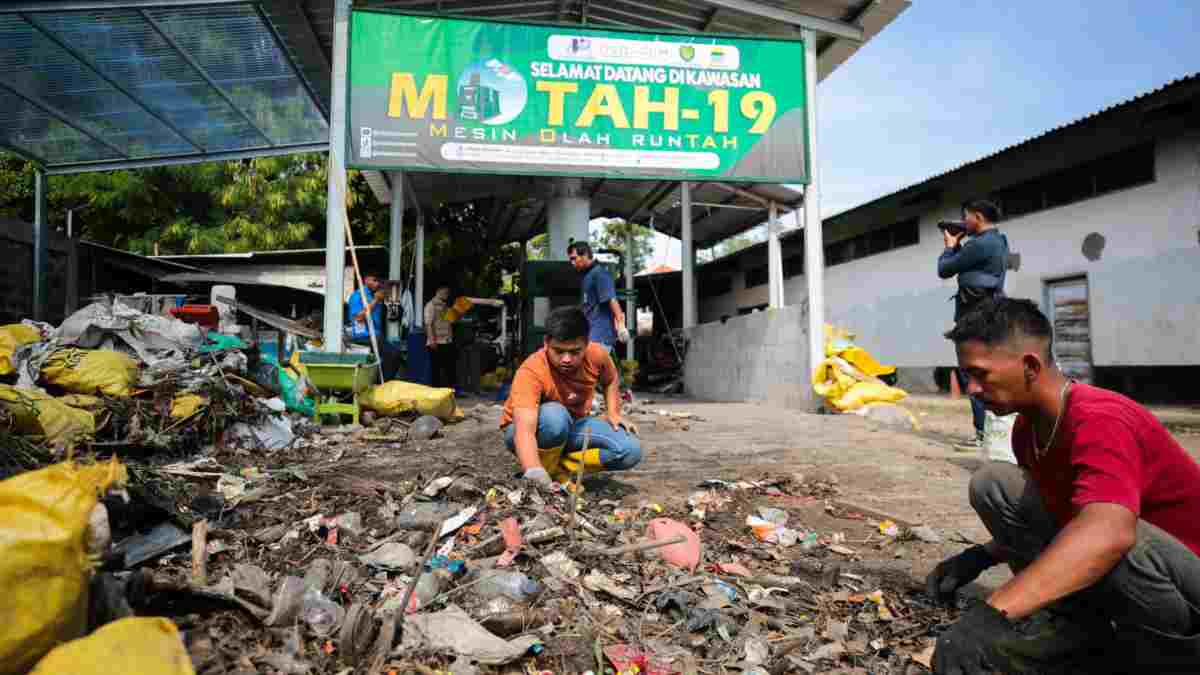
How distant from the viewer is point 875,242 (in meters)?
14.1

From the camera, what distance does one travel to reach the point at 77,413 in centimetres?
371

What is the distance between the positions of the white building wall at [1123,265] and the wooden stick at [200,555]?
10.9 meters

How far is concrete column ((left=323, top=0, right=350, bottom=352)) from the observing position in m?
6.12

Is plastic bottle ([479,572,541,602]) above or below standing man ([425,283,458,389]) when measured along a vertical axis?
below

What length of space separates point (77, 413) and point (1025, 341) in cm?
469

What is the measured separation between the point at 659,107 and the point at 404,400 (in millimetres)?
4049

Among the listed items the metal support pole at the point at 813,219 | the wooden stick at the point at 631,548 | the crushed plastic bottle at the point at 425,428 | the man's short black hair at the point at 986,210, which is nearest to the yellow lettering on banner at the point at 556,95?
the metal support pole at the point at 813,219

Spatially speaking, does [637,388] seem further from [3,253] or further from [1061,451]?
[1061,451]

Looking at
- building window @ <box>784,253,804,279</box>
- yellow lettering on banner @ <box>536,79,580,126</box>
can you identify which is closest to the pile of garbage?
yellow lettering on banner @ <box>536,79,580,126</box>

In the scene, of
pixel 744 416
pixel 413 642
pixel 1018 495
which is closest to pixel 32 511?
pixel 413 642

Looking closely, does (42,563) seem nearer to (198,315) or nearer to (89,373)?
(89,373)

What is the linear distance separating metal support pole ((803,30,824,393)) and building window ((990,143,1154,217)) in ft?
17.0

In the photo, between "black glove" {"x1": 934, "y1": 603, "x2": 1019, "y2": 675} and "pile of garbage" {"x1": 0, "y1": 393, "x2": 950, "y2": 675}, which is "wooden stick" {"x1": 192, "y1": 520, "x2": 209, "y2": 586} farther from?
"black glove" {"x1": 934, "y1": 603, "x2": 1019, "y2": 675}

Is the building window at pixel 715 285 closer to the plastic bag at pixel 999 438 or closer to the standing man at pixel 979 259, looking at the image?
the standing man at pixel 979 259
